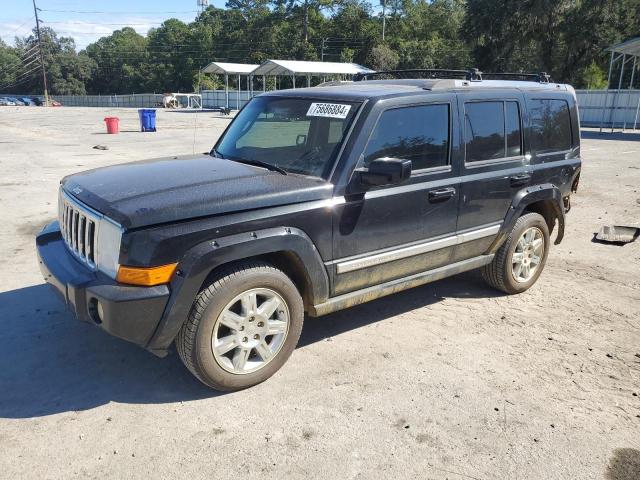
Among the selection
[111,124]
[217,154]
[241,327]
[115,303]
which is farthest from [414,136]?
[111,124]

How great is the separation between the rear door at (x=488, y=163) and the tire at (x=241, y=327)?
5.81ft

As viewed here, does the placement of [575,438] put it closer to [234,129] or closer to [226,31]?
[234,129]

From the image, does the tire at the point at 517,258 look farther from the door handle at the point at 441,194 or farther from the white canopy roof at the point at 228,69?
the white canopy roof at the point at 228,69

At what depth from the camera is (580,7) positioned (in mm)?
38969

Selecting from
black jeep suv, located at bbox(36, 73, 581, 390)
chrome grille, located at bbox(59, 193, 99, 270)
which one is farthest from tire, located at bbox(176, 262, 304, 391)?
chrome grille, located at bbox(59, 193, 99, 270)

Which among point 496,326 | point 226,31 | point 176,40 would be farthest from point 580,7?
point 176,40

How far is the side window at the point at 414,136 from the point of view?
157 inches

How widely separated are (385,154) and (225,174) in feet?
3.78

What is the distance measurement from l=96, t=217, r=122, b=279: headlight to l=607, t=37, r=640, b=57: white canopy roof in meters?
26.5

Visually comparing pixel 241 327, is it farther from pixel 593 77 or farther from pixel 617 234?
pixel 593 77

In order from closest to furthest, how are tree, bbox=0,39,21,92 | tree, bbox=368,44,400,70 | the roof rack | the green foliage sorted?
1. the roof rack
2. the green foliage
3. tree, bbox=368,44,400,70
4. tree, bbox=0,39,21,92

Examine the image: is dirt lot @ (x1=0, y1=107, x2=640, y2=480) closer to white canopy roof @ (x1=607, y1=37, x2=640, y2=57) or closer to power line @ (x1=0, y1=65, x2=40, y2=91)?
white canopy roof @ (x1=607, y1=37, x2=640, y2=57)

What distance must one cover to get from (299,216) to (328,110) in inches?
40.0

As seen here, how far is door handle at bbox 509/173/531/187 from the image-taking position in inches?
193
